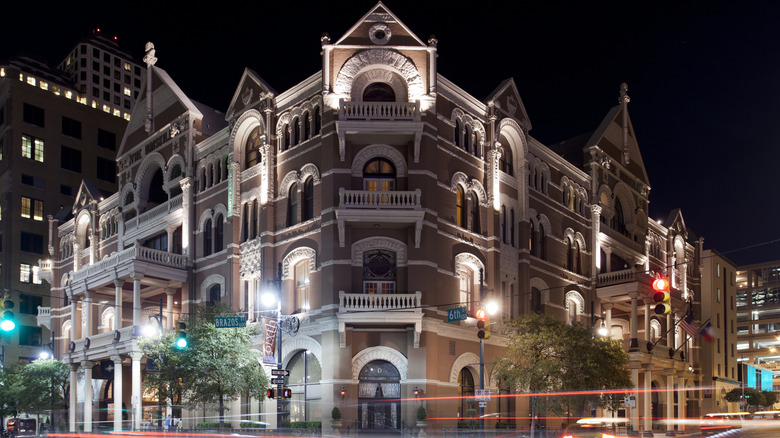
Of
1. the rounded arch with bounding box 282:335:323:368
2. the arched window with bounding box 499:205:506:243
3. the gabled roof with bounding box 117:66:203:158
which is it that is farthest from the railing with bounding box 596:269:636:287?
the gabled roof with bounding box 117:66:203:158

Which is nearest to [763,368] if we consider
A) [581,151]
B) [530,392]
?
[581,151]

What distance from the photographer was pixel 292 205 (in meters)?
43.6

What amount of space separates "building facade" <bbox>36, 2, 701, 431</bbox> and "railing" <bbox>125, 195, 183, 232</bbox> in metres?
0.17

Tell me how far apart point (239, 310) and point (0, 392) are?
2195 centimetres

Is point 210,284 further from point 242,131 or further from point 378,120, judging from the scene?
point 378,120

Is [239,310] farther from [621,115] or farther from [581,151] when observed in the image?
[621,115]

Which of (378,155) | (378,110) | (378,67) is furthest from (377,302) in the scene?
(378,67)

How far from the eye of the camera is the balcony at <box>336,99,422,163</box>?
3931 cm

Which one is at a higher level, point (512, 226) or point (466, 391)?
point (512, 226)

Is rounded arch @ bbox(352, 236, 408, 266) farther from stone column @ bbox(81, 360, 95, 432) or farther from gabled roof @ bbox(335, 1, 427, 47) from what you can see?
stone column @ bbox(81, 360, 95, 432)

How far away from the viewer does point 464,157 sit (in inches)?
1742

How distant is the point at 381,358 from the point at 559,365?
28.1ft

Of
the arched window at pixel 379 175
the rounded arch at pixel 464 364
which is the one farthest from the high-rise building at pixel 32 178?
the rounded arch at pixel 464 364

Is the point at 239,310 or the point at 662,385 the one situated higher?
the point at 239,310
